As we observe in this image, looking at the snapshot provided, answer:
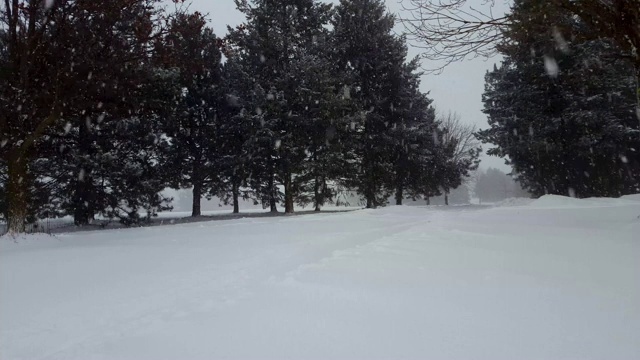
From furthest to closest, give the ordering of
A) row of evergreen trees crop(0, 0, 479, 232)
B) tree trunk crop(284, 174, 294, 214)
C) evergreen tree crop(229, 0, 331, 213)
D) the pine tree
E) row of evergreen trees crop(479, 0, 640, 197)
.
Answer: tree trunk crop(284, 174, 294, 214) < row of evergreen trees crop(479, 0, 640, 197) < evergreen tree crop(229, 0, 331, 213) < row of evergreen trees crop(0, 0, 479, 232) < the pine tree

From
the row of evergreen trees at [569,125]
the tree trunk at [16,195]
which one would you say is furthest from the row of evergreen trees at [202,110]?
the row of evergreen trees at [569,125]

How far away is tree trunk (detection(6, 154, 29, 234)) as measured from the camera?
8.38m

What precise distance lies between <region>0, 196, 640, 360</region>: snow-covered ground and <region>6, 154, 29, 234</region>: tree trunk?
12.3 feet

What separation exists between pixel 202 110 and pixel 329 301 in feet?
61.8

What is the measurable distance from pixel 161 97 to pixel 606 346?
16072 mm

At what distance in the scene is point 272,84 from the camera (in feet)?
59.7

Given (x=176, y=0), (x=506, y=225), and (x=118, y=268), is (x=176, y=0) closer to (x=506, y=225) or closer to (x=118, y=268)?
(x=118, y=268)

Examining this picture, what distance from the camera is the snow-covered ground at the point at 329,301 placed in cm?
241

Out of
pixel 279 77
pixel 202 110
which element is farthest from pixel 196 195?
pixel 279 77

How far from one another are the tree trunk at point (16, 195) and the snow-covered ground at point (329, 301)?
12.3 feet

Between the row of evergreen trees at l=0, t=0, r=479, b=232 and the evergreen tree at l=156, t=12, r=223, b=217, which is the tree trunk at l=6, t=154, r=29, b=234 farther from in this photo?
the evergreen tree at l=156, t=12, r=223, b=217

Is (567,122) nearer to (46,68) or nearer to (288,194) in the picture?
(288,194)

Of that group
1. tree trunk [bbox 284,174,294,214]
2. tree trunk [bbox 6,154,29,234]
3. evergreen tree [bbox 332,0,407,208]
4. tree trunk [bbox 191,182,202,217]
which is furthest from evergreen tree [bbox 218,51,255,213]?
tree trunk [bbox 6,154,29,234]

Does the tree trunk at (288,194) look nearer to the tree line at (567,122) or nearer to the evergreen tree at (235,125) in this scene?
the evergreen tree at (235,125)
